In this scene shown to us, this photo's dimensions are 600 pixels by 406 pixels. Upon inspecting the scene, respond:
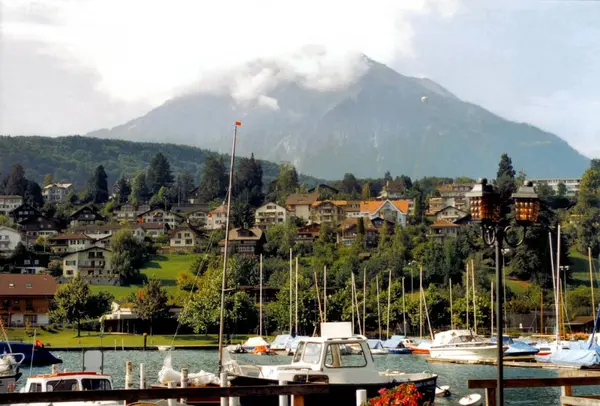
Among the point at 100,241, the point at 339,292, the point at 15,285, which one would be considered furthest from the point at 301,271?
the point at 100,241

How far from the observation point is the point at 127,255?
15275 cm

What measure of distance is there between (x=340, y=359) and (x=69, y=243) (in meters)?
156

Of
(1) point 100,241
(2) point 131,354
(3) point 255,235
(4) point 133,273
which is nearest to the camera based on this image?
(2) point 131,354

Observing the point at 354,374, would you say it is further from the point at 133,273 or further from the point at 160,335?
the point at 133,273

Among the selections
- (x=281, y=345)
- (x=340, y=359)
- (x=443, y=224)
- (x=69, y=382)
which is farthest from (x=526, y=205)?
(x=443, y=224)

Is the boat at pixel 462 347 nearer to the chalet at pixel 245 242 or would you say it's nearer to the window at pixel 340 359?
the window at pixel 340 359

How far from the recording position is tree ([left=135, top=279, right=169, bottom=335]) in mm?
110000

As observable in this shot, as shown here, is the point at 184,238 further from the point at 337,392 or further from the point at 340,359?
the point at 337,392

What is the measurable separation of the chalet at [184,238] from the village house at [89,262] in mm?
25933

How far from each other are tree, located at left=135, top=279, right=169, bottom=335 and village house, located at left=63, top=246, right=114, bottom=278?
1664 inches

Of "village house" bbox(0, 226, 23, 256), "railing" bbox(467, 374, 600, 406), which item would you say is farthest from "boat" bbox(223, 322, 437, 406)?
"village house" bbox(0, 226, 23, 256)

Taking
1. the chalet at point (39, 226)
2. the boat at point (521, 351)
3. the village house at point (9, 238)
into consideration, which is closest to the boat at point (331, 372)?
the boat at point (521, 351)

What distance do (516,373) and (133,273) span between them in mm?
98942

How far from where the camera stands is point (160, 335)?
110062mm
